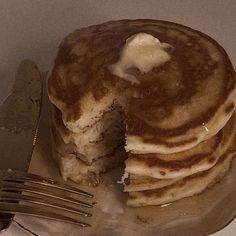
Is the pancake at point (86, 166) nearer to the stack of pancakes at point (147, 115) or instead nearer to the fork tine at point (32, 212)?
the stack of pancakes at point (147, 115)

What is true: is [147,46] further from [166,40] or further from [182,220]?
[182,220]

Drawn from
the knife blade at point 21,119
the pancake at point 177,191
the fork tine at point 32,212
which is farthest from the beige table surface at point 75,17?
the fork tine at point 32,212

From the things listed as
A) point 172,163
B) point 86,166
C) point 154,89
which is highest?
point 154,89

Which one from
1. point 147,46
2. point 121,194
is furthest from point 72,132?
point 147,46

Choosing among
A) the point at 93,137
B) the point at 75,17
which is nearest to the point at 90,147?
the point at 93,137

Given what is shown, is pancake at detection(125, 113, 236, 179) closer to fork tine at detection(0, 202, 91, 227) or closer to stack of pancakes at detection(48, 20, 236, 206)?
stack of pancakes at detection(48, 20, 236, 206)

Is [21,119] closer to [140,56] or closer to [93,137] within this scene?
[93,137]

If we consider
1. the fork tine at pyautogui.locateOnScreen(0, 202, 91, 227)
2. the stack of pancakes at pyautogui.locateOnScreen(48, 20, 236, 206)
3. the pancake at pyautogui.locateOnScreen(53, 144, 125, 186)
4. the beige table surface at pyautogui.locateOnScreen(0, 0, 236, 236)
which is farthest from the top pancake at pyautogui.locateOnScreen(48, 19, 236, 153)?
the beige table surface at pyautogui.locateOnScreen(0, 0, 236, 236)
